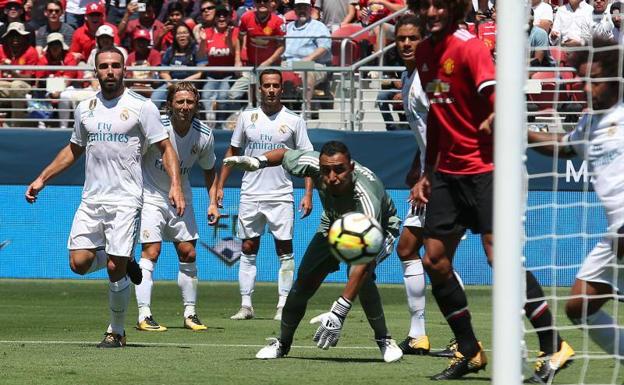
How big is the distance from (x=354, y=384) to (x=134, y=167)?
371cm

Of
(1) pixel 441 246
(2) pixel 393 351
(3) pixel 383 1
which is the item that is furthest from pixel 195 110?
(3) pixel 383 1

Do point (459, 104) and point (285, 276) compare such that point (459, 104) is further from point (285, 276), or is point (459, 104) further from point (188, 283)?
point (285, 276)

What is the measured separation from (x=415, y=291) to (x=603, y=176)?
303cm

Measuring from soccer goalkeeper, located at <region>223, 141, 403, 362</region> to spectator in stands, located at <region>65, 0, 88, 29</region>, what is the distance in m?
13.7

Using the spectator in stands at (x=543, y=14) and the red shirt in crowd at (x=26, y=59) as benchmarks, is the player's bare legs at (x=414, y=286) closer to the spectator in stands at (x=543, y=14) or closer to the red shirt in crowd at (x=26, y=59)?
the spectator in stands at (x=543, y=14)

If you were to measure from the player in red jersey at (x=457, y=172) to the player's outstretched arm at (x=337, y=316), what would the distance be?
795 millimetres

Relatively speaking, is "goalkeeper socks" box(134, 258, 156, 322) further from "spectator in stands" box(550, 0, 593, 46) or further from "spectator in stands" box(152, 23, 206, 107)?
"spectator in stands" box(152, 23, 206, 107)

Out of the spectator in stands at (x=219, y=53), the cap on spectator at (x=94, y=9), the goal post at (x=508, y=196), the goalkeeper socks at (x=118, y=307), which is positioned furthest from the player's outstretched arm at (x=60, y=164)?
the cap on spectator at (x=94, y=9)

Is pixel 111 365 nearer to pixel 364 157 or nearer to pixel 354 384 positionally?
pixel 354 384

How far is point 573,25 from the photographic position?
12.3 metres

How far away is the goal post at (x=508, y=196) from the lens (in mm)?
5719

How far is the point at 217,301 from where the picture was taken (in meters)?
15.2

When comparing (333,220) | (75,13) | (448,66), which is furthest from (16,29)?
(448,66)

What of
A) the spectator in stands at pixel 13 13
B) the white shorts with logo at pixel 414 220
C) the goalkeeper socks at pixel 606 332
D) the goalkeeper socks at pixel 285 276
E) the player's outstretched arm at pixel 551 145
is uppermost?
the spectator in stands at pixel 13 13
